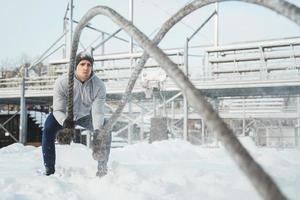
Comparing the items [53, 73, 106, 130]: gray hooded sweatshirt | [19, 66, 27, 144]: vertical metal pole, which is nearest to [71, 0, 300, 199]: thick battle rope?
[53, 73, 106, 130]: gray hooded sweatshirt

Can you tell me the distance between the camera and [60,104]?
147 inches

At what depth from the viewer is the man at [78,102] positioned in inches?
146

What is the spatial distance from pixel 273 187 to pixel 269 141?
1502 centimetres

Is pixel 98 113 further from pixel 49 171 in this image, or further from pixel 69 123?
pixel 49 171

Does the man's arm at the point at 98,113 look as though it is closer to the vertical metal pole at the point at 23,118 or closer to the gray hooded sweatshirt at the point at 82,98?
the gray hooded sweatshirt at the point at 82,98

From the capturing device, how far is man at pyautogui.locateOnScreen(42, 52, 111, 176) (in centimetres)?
371

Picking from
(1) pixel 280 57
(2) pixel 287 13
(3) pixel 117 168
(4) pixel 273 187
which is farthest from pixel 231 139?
(1) pixel 280 57

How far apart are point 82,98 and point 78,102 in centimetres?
6

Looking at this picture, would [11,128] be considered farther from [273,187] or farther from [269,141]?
[273,187]

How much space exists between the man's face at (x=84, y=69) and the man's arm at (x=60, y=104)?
0.64 ft

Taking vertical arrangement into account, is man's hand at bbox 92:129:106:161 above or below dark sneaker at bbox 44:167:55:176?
above

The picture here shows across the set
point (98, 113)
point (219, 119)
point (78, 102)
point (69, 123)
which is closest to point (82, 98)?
point (78, 102)

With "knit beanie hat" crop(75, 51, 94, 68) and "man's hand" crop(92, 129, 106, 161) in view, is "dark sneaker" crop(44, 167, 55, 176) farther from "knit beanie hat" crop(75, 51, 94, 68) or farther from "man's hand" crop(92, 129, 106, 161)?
"knit beanie hat" crop(75, 51, 94, 68)

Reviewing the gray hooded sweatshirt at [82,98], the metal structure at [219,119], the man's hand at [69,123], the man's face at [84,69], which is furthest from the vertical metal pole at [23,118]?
the metal structure at [219,119]
